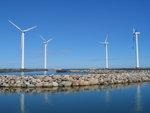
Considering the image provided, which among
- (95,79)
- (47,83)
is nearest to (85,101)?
→ (47,83)

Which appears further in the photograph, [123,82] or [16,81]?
[123,82]

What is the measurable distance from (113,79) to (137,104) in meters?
19.6

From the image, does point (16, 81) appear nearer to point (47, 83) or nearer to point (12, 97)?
point (47, 83)

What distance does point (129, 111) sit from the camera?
1800 centimetres

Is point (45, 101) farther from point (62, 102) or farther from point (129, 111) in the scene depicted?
point (129, 111)

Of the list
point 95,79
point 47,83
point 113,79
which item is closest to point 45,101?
point 47,83

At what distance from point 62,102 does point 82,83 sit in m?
14.0

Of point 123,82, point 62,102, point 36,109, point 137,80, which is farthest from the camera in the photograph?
point 137,80

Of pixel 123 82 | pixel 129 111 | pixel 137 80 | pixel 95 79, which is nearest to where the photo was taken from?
pixel 129 111

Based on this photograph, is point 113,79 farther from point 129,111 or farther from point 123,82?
point 129,111

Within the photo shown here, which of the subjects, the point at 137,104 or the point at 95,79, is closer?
the point at 137,104

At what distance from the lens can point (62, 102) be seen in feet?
72.4

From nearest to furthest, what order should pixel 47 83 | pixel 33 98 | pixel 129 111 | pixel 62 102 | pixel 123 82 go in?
pixel 129 111 < pixel 62 102 < pixel 33 98 < pixel 47 83 < pixel 123 82

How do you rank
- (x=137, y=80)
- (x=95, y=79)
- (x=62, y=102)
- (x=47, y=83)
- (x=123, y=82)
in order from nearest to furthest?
(x=62, y=102)
(x=47, y=83)
(x=95, y=79)
(x=123, y=82)
(x=137, y=80)
